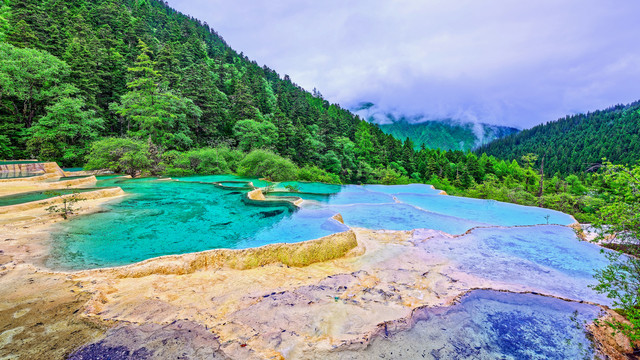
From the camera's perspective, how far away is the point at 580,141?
53.0 metres

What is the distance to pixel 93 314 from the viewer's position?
8.52 ft

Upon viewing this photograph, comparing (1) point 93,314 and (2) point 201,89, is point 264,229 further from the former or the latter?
(2) point 201,89

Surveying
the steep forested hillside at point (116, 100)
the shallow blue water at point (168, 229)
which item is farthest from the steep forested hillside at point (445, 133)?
the shallow blue water at point (168, 229)

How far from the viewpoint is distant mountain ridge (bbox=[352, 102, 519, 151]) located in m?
91.9

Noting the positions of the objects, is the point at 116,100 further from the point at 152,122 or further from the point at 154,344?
the point at 154,344

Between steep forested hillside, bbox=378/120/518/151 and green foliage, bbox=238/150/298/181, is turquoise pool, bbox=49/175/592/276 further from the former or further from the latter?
steep forested hillside, bbox=378/120/518/151

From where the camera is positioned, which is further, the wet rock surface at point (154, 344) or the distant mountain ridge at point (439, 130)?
the distant mountain ridge at point (439, 130)

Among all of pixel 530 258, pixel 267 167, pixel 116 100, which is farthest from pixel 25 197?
pixel 116 100

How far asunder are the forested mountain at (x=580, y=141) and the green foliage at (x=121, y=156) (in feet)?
179

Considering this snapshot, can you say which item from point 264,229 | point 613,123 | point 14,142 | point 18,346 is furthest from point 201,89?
point 613,123

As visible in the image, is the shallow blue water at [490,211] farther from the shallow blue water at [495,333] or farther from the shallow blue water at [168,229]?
the shallow blue water at [168,229]

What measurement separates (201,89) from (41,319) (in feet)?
85.1

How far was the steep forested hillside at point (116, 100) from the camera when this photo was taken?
1488 centimetres

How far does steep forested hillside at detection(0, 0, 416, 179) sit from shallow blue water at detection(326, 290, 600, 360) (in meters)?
19.1
